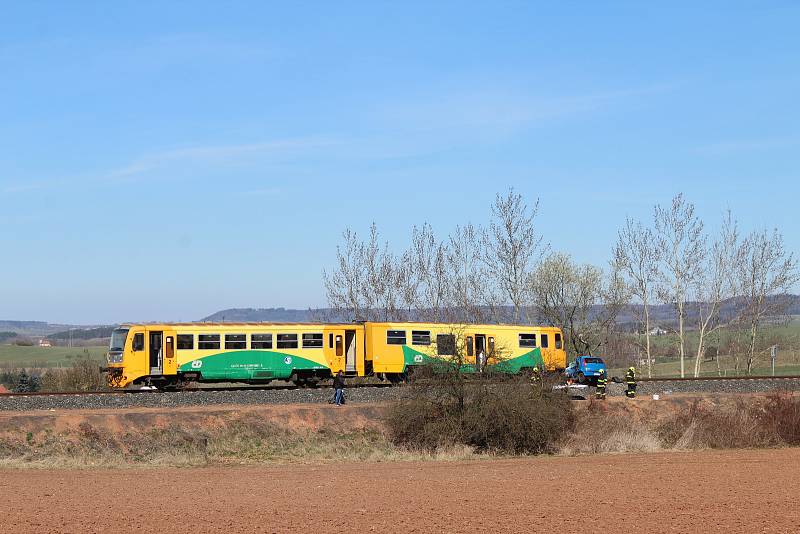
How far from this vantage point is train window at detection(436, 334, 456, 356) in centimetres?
3779

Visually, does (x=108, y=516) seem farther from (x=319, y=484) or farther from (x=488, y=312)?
(x=488, y=312)

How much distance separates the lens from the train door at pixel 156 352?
39.7m

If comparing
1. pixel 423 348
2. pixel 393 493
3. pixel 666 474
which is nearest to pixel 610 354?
pixel 423 348

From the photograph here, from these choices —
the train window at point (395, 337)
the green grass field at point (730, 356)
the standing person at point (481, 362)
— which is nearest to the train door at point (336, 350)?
the train window at point (395, 337)

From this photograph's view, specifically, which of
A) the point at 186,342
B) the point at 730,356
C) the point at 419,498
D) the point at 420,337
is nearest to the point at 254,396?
the point at 186,342

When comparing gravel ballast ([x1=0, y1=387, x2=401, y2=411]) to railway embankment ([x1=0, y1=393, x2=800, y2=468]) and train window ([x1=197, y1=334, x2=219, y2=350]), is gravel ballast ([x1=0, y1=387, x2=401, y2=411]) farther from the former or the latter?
train window ([x1=197, y1=334, x2=219, y2=350])

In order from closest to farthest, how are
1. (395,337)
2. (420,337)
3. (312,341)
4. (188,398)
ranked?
1. (188,398)
2. (312,341)
3. (395,337)
4. (420,337)

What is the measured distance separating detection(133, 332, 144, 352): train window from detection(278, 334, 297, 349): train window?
5.47m

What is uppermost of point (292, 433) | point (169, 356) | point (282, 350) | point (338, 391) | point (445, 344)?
point (445, 344)

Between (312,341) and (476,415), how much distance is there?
10.7m

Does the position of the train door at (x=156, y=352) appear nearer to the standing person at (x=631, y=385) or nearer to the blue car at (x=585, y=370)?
→ the standing person at (x=631, y=385)

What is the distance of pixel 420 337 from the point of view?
43.8 m

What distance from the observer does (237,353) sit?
4062 cm

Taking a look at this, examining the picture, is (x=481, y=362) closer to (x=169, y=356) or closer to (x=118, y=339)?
(x=169, y=356)
